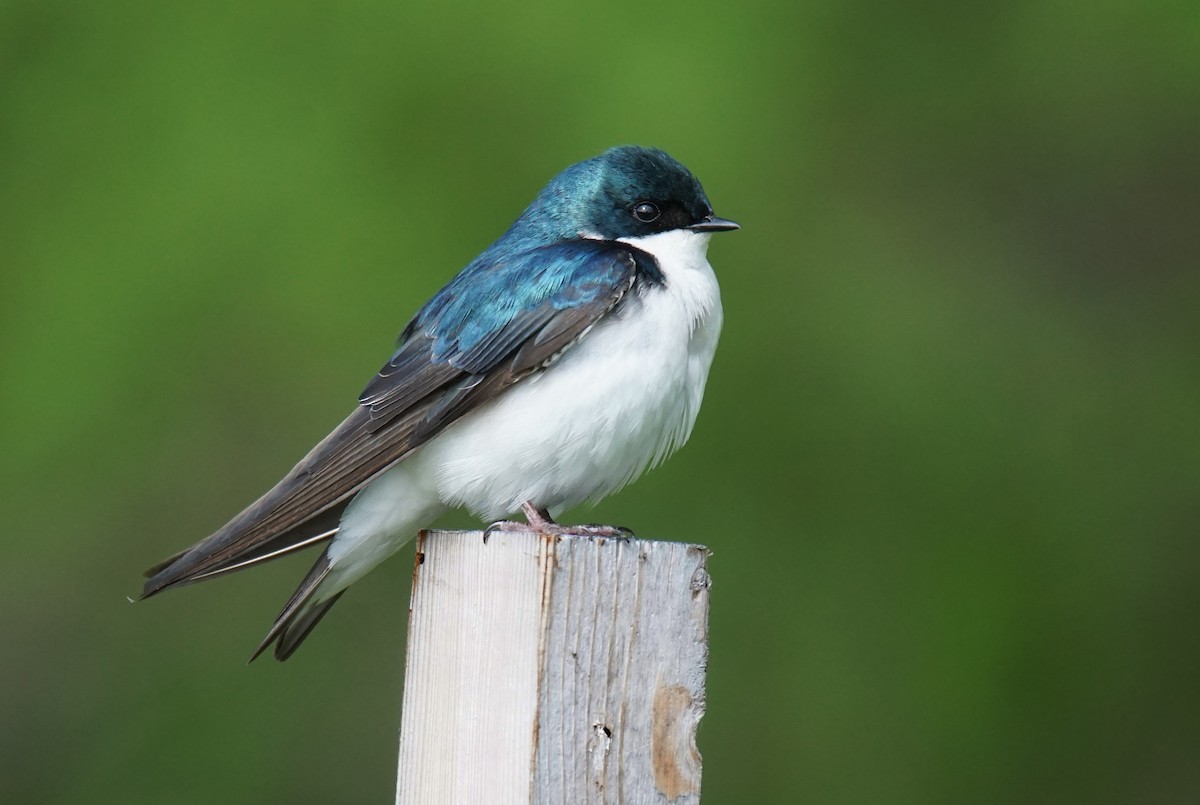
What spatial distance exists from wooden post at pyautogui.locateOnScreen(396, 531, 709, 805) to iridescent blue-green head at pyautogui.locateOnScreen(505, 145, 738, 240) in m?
1.33

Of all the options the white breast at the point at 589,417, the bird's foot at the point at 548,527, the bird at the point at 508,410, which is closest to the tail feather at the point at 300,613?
the bird at the point at 508,410

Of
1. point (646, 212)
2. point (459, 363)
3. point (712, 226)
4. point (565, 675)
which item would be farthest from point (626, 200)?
point (565, 675)

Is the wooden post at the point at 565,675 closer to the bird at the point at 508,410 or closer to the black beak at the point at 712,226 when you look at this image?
the bird at the point at 508,410

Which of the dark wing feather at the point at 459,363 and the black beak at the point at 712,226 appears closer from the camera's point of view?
the dark wing feather at the point at 459,363

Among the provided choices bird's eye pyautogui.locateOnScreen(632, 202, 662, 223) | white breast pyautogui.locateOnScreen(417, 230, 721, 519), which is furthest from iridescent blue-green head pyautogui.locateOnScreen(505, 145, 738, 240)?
white breast pyautogui.locateOnScreen(417, 230, 721, 519)

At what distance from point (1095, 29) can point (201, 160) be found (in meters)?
2.56

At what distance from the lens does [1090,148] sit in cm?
467

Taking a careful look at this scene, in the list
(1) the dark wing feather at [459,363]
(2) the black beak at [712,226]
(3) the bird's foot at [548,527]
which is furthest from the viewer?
(2) the black beak at [712,226]

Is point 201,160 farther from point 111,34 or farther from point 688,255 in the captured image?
point 688,255

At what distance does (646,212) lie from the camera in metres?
3.16

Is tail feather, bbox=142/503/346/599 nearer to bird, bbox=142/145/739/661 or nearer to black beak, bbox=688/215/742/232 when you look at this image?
bird, bbox=142/145/739/661

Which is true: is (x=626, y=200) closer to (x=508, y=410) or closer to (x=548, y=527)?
(x=508, y=410)

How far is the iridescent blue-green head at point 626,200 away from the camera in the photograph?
3.16 metres

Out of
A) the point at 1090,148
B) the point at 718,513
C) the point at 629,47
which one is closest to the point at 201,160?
the point at 629,47
